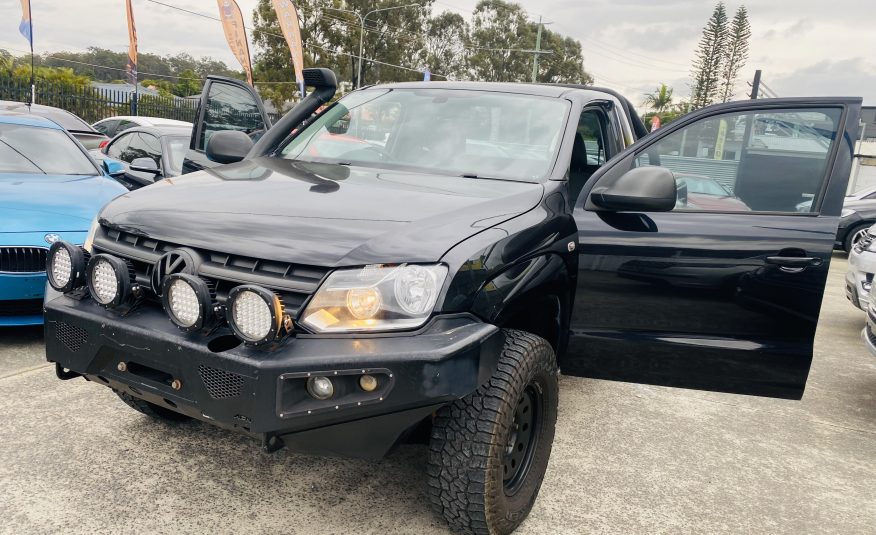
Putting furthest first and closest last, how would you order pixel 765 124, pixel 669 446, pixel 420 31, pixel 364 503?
pixel 420 31, pixel 669 446, pixel 765 124, pixel 364 503

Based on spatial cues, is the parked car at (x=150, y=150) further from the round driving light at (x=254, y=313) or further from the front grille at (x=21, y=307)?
the round driving light at (x=254, y=313)

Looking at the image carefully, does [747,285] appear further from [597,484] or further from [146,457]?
[146,457]

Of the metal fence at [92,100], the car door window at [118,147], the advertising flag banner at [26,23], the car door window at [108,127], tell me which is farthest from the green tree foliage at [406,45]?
the car door window at [118,147]

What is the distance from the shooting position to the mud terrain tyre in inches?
120

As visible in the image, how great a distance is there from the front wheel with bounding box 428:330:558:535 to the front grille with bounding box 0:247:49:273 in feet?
9.82

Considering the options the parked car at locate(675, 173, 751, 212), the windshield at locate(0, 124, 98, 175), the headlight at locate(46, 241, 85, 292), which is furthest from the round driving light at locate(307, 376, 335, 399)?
the windshield at locate(0, 124, 98, 175)

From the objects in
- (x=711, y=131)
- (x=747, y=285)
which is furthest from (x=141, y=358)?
(x=711, y=131)

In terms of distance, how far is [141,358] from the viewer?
7.16ft

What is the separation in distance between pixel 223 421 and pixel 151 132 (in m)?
6.38

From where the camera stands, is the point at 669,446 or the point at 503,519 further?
the point at 669,446

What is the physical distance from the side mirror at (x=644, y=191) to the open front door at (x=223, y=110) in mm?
3527

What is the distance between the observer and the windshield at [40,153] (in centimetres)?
536

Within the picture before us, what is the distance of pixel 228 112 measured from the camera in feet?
18.5

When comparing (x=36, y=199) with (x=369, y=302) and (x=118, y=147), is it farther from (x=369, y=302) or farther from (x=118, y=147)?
(x=118, y=147)
